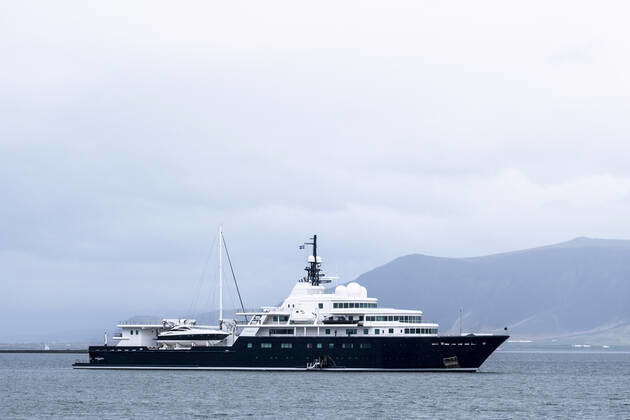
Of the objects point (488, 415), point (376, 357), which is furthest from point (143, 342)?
point (488, 415)

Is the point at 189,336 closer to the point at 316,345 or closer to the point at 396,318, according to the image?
the point at 316,345

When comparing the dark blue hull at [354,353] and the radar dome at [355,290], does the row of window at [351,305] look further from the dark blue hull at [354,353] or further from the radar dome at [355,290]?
the dark blue hull at [354,353]

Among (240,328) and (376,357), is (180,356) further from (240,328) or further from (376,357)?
(376,357)

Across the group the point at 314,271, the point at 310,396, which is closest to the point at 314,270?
the point at 314,271

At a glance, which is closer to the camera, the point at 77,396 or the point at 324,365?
the point at 77,396

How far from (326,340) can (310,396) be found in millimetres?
16544

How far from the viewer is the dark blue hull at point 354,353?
8462cm

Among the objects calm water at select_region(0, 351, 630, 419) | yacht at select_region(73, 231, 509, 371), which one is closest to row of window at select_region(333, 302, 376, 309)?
yacht at select_region(73, 231, 509, 371)

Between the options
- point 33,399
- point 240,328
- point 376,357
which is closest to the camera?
point 33,399

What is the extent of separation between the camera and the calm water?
61238 mm

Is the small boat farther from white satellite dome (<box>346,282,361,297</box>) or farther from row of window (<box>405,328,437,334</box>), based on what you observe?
row of window (<box>405,328,437,334</box>)

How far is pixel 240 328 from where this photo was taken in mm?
91312

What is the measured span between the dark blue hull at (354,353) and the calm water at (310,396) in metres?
1.26

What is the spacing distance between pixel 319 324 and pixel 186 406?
23.0m
